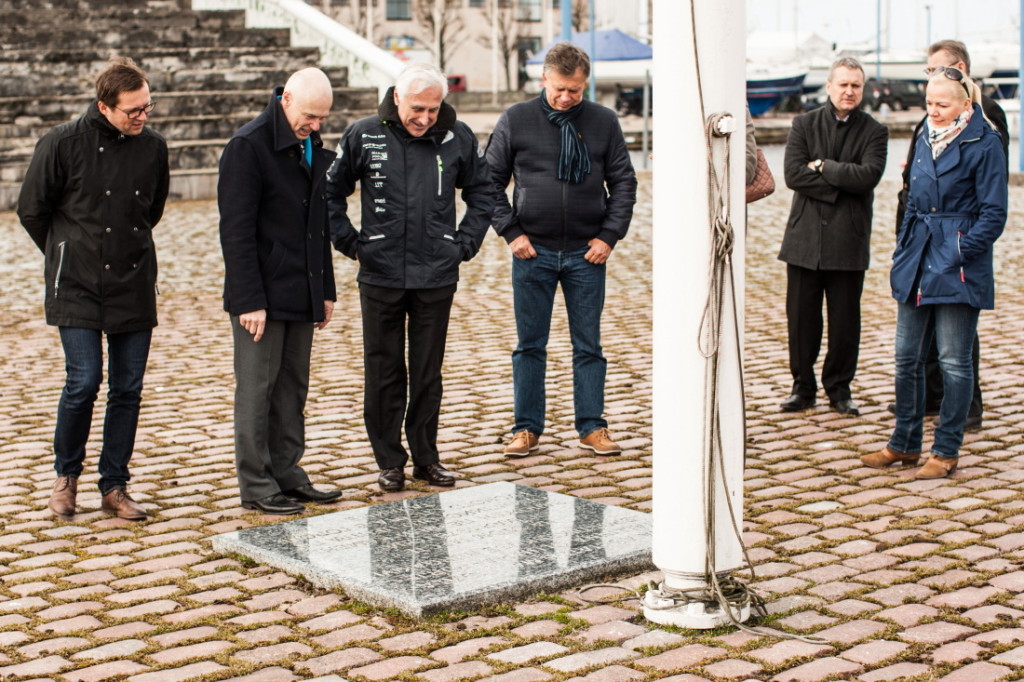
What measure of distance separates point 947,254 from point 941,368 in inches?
21.4

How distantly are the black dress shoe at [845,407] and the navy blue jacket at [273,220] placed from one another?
3218 millimetres

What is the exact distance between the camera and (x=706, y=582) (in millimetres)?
4961

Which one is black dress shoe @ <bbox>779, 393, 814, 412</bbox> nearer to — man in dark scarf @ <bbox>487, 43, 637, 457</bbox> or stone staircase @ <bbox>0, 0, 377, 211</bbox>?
man in dark scarf @ <bbox>487, 43, 637, 457</bbox>

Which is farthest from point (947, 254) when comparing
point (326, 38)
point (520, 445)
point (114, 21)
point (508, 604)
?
point (114, 21)

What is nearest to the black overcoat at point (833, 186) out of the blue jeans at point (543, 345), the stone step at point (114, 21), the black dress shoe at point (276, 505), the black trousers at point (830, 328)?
the black trousers at point (830, 328)

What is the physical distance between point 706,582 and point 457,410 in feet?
13.2

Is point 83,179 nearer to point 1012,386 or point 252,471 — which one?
→ point 252,471

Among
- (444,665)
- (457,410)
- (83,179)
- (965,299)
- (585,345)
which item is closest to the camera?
(444,665)

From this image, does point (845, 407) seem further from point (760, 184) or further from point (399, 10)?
point (399, 10)

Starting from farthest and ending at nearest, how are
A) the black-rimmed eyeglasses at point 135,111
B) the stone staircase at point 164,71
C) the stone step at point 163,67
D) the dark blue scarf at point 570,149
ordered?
the stone step at point 163,67, the stone staircase at point 164,71, the dark blue scarf at point 570,149, the black-rimmed eyeglasses at point 135,111

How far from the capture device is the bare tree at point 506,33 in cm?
8381

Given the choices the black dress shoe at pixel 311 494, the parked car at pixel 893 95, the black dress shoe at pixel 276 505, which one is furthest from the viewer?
the parked car at pixel 893 95

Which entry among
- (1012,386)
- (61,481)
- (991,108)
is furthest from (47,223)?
(1012,386)

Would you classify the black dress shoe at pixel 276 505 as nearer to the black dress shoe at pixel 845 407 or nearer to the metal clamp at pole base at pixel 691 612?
the metal clamp at pole base at pixel 691 612
